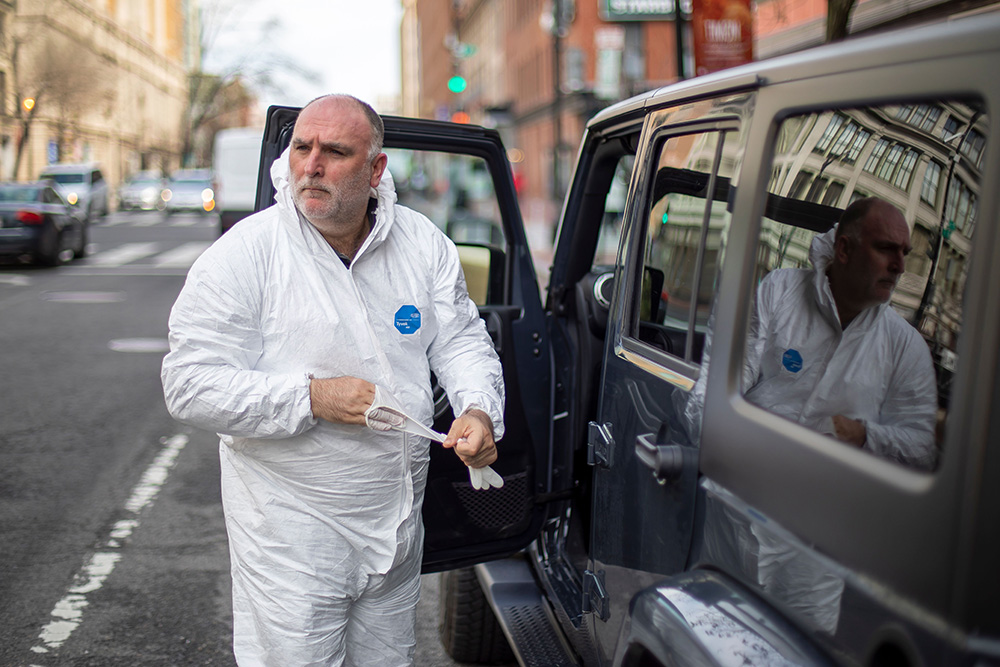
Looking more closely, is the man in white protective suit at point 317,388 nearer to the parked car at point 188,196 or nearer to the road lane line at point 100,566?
the road lane line at point 100,566

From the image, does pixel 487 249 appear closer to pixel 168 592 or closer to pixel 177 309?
pixel 177 309

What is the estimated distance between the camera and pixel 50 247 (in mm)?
18797

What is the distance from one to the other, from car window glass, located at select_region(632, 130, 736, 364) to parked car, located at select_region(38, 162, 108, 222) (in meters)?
32.6

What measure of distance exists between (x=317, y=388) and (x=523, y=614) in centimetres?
124

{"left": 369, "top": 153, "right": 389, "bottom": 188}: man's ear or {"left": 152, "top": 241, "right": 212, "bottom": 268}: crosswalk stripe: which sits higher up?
{"left": 369, "top": 153, "right": 389, "bottom": 188}: man's ear

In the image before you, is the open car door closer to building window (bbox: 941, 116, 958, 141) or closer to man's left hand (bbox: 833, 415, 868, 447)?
man's left hand (bbox: 833, 415, 868, 447)

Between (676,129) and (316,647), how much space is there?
1541 millimetres

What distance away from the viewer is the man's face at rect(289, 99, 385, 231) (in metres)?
2.48

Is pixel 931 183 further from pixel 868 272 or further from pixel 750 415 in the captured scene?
pixel 750 415

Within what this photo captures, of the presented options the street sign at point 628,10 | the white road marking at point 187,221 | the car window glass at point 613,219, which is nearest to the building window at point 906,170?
the car window glass at point 613,219

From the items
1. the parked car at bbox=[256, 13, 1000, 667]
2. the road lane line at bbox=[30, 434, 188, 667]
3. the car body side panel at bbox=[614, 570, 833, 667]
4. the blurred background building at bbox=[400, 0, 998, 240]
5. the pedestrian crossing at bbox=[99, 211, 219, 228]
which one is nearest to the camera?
the parked car at bbox=[256, 13, 1000, 667]

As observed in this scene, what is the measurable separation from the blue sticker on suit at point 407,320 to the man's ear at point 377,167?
34 centimetres

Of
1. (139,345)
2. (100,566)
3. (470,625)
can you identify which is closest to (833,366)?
(470,625)

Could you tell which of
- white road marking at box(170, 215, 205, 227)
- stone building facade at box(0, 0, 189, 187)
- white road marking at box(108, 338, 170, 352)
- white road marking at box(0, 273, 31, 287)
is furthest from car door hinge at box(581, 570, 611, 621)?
white road marking at box(170, 215, 205, 227)
